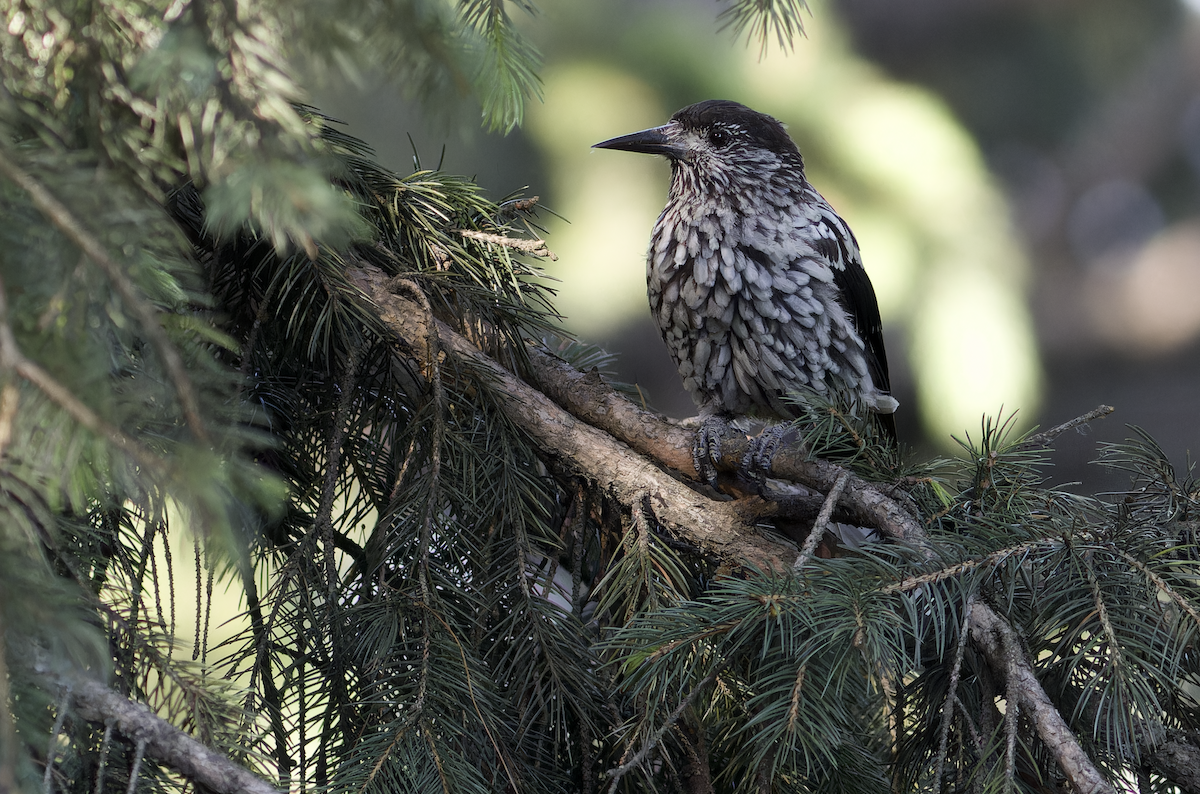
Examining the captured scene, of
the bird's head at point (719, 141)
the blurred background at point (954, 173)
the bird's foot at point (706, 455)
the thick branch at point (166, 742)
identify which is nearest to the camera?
the thick branch at point (166, 742)

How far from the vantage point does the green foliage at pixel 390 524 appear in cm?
40

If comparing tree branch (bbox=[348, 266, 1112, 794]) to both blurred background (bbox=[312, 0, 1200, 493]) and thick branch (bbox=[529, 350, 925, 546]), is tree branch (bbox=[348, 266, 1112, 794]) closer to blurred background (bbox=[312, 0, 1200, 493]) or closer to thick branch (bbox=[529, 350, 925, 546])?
thick branch (bbox=[529, 350, 925, 546])

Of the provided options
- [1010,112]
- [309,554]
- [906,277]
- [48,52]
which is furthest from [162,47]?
[1010,112]

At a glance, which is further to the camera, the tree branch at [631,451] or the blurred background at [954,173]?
the blurred background at [954,173]

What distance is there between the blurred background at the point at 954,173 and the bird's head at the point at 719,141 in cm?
41

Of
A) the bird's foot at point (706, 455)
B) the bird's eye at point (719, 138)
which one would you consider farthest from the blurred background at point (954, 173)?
the bird's foot at point (706, 455)

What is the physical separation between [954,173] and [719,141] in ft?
4.61

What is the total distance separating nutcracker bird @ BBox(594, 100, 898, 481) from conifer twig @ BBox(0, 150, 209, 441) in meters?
1.14

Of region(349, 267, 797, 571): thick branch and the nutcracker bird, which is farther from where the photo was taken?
the nutcracker bird

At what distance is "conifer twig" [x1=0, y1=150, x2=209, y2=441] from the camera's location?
37 cm

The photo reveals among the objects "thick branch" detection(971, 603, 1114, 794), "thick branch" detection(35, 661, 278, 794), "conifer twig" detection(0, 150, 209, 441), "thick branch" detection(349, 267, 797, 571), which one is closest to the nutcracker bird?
"thick branch" detection(349, 267, 797, 571)

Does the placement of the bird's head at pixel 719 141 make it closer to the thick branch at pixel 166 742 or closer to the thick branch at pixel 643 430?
the thick branch at pixel 643 430

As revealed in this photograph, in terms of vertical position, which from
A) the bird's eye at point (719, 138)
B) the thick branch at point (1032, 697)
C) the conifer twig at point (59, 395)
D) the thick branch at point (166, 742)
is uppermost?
the bird's eye at point (719, 138)

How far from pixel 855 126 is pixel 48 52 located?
8.33ft
